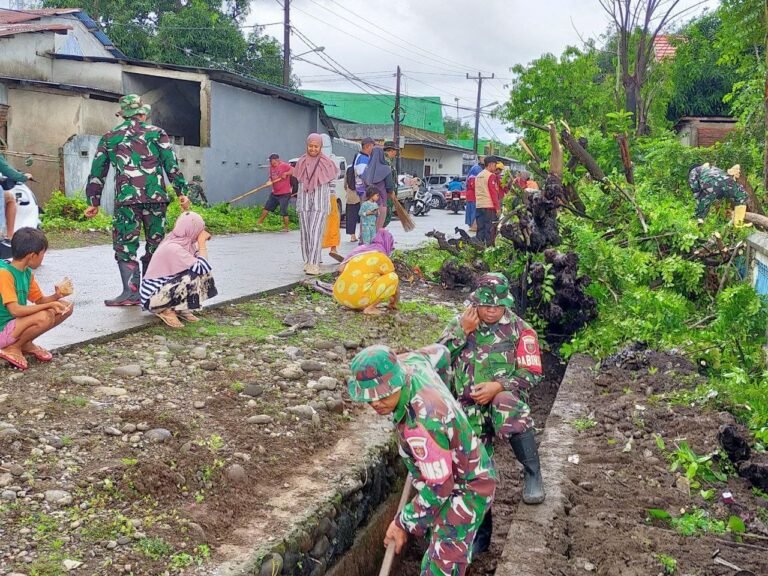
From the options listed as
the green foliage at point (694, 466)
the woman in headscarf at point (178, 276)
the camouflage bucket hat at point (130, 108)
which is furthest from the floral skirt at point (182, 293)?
the green foliage at point (694, 466)

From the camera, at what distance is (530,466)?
4.33 metres

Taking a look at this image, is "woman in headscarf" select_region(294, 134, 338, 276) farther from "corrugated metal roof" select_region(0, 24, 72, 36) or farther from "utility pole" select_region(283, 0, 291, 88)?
"utility pole" select_region(283, 0, 291, 88)

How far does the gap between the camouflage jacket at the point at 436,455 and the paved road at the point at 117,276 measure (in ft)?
10.4

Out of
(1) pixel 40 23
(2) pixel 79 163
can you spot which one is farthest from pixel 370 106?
(2) pixel 79 163

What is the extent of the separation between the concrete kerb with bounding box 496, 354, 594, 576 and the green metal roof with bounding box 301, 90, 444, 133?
47153mm

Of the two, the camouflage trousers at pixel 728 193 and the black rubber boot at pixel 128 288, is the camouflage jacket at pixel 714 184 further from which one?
the black rubber boot at pixel 128 288

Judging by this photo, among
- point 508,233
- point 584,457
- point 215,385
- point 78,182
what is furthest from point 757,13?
point 78,182

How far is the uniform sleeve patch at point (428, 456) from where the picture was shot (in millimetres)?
3068

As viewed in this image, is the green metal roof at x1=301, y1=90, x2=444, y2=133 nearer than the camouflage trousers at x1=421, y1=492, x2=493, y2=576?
Result: No

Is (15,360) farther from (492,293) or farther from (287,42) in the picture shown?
(287,42)

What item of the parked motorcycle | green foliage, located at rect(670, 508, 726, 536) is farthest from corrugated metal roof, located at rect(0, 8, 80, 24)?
green foliage, located at rect(670, 508, 726, 536)

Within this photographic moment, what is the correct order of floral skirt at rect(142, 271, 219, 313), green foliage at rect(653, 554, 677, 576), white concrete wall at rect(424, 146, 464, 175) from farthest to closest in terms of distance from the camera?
white concrete wall at rect(424, 146, 464, 175)
floral skirt at rect(142, 271, 219, 313)
green foliage at rect(653, 554, 677, 576)

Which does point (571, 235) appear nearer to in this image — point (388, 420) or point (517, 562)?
point (388, 420)

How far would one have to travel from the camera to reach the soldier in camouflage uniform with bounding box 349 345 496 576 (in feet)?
9.75
